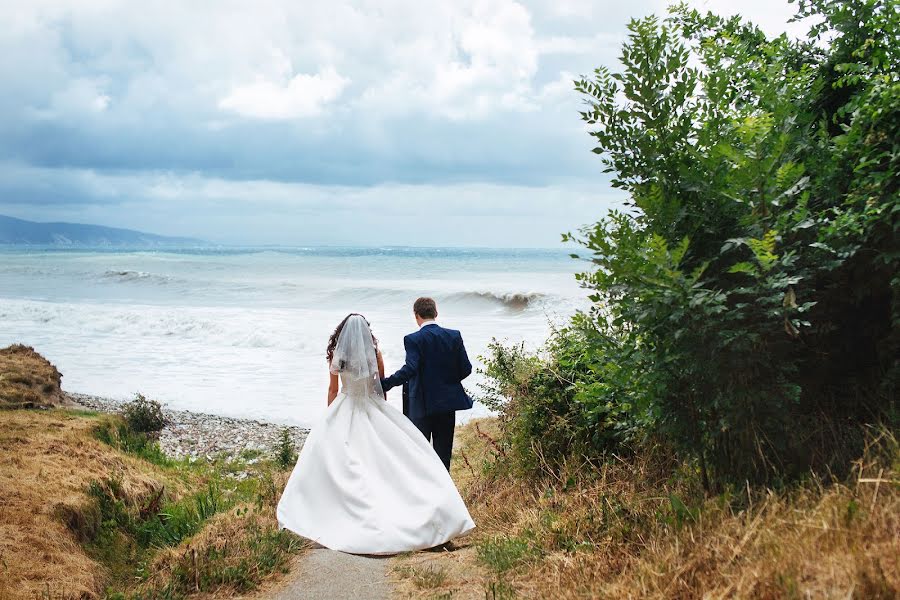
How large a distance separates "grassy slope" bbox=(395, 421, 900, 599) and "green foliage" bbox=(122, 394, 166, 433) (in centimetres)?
805

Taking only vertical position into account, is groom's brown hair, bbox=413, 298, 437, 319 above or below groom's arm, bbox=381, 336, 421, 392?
above

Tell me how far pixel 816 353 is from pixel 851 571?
7.06ft

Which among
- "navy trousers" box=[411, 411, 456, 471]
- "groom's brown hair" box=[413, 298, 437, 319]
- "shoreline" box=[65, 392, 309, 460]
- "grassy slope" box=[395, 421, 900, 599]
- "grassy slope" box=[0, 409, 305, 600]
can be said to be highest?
"groom's brown hair" box=[413, 298, 437, 319]

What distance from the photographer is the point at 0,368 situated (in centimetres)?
1140

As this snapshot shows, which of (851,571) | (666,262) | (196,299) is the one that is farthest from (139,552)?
(196,299)


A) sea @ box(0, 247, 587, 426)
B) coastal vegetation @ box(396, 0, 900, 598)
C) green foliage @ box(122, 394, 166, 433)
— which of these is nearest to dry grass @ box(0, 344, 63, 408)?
green foliage @ box(122, 394, 166, 433)

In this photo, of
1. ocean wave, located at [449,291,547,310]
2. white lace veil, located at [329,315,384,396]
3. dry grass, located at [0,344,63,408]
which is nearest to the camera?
white lace veil, located at [329,315,384,396]

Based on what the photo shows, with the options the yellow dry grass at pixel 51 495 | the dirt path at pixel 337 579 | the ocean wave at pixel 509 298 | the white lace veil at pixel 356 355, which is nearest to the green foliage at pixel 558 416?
the white lace veil at pixel 356 355

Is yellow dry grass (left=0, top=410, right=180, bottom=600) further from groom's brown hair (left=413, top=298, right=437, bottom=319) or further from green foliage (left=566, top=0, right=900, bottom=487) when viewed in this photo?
green foliage (left=566, top=0, right=900, bottom=487)

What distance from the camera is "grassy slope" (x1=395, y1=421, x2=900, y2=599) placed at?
3.19m

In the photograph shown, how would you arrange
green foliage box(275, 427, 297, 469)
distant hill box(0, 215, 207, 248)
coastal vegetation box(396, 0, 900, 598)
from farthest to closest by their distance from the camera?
1. distant hill box(0, 215, 207, 248)
2. green foliage box(275, 427, 297, 469)
3. coastal vegetation box(396, 0, 900, 598)

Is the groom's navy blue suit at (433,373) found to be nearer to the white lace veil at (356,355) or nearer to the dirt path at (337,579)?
the white lace veil at (356,355)

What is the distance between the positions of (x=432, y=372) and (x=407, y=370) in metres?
0.31

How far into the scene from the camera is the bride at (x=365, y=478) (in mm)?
6527
